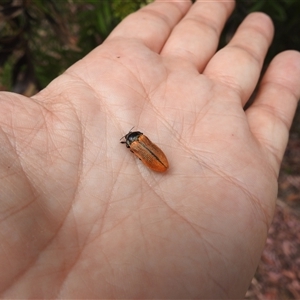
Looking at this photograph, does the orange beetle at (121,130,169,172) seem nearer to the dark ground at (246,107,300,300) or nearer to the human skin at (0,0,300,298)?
the human skin at (0,0,300,298)

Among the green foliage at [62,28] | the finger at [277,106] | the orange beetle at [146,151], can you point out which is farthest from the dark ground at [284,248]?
the orange beetle at [146,151]

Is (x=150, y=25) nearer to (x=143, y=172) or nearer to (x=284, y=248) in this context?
(x=143, y=172)

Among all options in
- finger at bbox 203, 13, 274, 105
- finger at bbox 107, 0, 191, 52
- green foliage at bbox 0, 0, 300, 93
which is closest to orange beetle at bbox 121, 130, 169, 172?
finger at bbox 203, 13, 274, 105

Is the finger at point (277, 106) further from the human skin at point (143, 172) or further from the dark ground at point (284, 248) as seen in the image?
the dark ground at point (284, 248)

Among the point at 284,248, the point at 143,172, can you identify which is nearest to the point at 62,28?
the point at 143,172

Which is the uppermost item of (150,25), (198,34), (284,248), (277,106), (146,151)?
(150,25)
